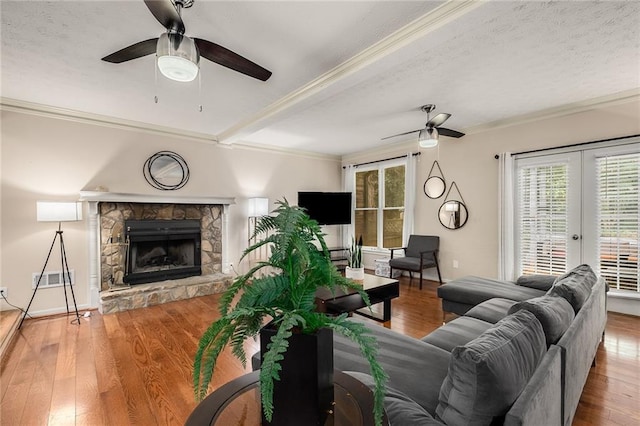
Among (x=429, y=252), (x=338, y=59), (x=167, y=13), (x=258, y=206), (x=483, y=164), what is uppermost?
(x=338, y=59)

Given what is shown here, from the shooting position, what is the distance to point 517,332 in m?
1.17

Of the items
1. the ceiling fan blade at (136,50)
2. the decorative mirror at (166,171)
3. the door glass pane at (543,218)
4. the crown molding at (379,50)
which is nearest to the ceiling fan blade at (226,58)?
the ceiling fan blade at (136,50)

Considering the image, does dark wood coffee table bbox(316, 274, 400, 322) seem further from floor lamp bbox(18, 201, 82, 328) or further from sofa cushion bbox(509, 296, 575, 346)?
floor lamp bbox(18, 201, 82, 328)

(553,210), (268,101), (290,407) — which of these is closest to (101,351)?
(290,407)

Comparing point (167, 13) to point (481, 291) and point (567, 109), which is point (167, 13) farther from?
point (567, 109)

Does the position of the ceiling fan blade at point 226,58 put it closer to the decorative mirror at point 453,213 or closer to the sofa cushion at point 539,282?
the sofa cushion at point 539,282

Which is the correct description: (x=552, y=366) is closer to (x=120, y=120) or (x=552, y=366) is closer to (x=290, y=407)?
(x=290, y=407)

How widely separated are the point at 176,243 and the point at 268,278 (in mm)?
4425

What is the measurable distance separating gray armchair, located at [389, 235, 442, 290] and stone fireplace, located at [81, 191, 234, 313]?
2.83 m

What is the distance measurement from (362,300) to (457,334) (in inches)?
45.5

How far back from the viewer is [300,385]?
0.74 m

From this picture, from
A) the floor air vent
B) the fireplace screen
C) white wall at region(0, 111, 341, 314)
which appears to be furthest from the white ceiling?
the floor air vent

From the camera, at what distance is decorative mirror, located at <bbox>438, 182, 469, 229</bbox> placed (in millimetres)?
4859

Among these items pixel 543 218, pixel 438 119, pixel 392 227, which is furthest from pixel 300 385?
pixel 392 227
